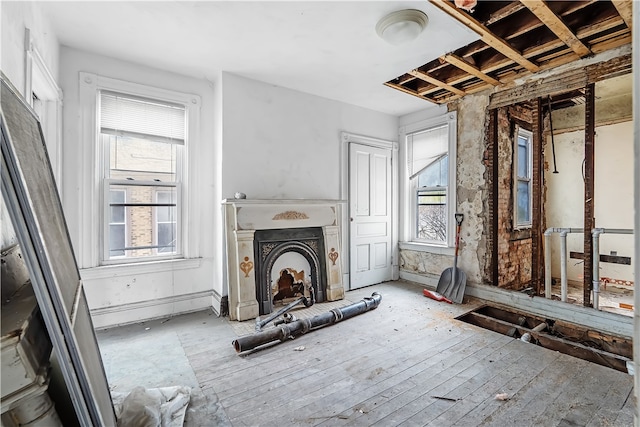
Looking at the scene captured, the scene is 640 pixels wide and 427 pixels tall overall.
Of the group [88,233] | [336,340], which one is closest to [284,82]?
[88,233]

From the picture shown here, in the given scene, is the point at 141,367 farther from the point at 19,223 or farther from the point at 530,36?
the point at 530,36

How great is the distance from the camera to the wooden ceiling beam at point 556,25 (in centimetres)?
226

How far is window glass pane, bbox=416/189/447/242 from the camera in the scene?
4.54 m

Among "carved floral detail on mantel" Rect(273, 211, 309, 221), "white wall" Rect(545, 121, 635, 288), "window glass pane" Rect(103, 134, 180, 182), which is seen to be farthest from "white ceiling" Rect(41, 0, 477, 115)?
"white wall" Rect(545, 121, 635, 288)

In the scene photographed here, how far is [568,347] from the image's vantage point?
267 centimetres

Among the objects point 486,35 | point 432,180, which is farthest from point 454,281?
point 486,35

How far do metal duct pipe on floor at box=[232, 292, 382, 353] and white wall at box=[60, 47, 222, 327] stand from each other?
107cm

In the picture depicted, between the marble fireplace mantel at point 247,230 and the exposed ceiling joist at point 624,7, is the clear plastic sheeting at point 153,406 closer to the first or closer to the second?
the marble fireplace mantel at point 247,230

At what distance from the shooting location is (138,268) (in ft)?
10.6

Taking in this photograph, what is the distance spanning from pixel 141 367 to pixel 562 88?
5.06m

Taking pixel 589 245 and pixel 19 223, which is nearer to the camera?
pixel 19 223

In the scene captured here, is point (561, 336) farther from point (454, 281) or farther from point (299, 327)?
point (299, 327)

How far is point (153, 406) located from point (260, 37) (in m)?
3.08

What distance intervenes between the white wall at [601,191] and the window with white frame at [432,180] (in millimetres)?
2150
